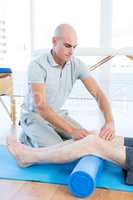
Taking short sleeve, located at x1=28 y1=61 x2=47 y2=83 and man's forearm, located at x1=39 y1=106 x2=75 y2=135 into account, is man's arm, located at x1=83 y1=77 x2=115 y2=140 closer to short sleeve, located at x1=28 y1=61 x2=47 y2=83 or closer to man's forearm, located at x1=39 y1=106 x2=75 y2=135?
man's forearm, located at x1=39 y1=106 x2=75 y2=135

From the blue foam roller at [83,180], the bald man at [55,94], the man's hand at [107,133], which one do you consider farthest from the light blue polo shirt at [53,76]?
the blue foam roller at [83,180]

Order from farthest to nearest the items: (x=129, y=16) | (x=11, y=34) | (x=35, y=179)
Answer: (x=11, y=34) → (x=129, y=16) → (x=35, y=179)

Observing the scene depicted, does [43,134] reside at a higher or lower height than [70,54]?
lower

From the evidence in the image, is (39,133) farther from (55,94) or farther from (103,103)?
(103,103)

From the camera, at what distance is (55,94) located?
250cm

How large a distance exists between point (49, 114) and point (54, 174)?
397 millimetres

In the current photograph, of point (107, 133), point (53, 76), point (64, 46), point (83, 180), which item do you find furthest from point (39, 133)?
point (83, 180)

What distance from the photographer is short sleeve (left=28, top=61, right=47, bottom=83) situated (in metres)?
2.31

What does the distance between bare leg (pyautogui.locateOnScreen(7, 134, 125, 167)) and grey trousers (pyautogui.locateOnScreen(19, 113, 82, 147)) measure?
0.95ft

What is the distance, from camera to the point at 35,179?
1.97 meters

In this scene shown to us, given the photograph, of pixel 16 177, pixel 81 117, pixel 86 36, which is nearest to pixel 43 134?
pixel 16 177

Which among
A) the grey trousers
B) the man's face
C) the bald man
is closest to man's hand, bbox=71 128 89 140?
the bald man

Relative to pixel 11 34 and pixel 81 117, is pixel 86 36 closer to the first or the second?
pixel 11 34

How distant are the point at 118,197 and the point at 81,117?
2.25 m
